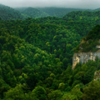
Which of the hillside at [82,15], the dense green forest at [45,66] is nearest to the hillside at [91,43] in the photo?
the dense green forest at [45,66]

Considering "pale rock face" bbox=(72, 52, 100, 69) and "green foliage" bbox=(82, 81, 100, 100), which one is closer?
"green foliage" bbox=(82, 81, 100, 100)

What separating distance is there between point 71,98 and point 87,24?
8798 cm

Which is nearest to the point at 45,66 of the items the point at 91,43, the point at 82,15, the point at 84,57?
the point at 84,57

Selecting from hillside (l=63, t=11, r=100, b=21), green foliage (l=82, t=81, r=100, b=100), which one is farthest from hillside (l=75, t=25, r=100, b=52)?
hillside (l=63, t=11, r=100, b=21)

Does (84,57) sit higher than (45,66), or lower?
higher

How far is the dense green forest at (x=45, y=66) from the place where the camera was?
88.9 ft

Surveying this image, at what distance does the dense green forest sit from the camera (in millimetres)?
27094

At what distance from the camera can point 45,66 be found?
2133 inches

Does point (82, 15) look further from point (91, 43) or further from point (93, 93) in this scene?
point (93, 93)

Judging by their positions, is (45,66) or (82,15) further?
(82,15)

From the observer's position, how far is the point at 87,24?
104562mm

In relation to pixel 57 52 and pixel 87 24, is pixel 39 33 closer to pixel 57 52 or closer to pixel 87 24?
pixel 57 52

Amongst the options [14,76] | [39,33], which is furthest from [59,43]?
[14,76]

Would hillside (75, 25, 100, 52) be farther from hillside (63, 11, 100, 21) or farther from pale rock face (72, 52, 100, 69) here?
hillside (63, 11, 100, 21)
